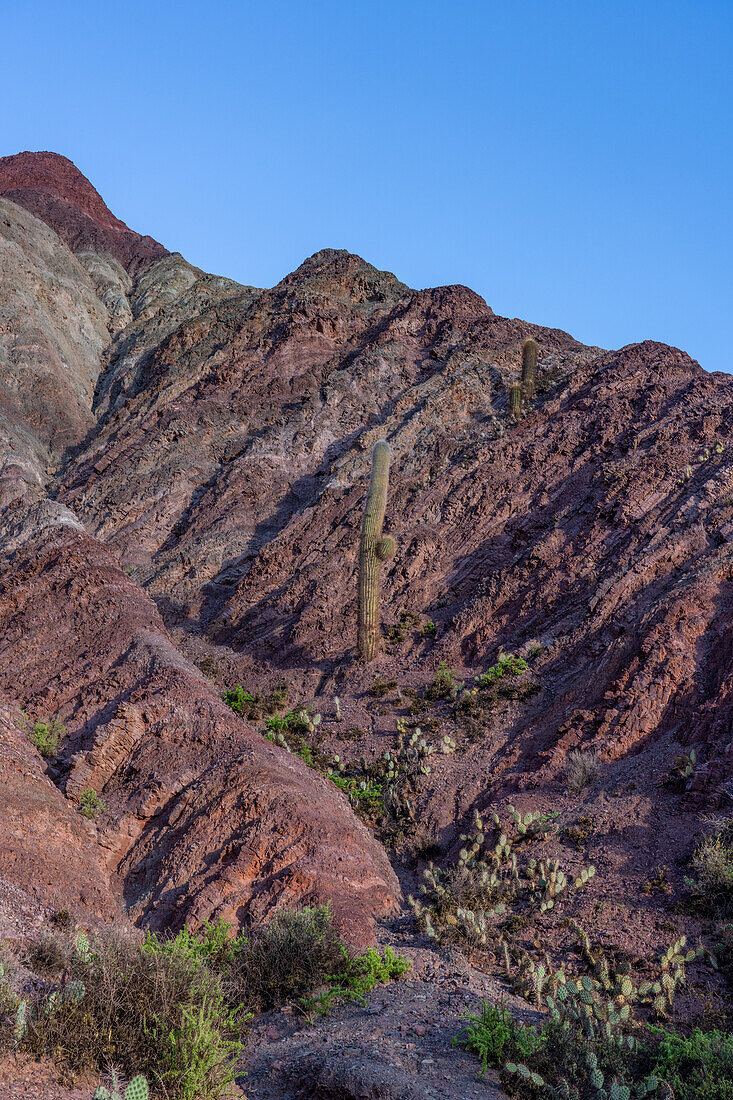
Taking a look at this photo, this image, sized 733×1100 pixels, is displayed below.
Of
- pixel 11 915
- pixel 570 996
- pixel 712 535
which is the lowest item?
pixel 11 915

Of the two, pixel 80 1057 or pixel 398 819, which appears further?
pixel 398 819

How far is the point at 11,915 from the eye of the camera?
21.4ft

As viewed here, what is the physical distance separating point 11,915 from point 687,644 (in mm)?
10537

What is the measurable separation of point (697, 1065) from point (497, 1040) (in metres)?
1.48

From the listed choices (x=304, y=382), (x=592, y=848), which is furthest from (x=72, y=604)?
(x=304, y=382)

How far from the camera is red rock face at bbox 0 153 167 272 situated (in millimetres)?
56156

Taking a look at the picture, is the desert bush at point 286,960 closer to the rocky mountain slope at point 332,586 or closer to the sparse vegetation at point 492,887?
the rocky mountain slope at point 332,586

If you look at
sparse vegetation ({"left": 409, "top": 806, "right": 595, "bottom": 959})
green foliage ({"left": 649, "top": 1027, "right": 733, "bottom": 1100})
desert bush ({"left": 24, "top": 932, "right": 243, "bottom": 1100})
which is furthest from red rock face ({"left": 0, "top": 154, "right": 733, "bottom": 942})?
green foliage ({"left": 649, "top": 1027, "right": 733, "bottom": 1100})

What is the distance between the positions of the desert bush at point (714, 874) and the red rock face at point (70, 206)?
55.2 metres

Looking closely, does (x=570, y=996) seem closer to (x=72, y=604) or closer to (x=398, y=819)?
(x=398, y=819)

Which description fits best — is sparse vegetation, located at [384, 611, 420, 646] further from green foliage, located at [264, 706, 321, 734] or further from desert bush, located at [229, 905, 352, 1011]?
desert bush, located at [229, 905, 352, 1011]

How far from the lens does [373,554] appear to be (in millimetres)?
17859

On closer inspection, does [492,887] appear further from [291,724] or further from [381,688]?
[291,724]

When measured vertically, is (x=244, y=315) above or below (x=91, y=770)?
above
